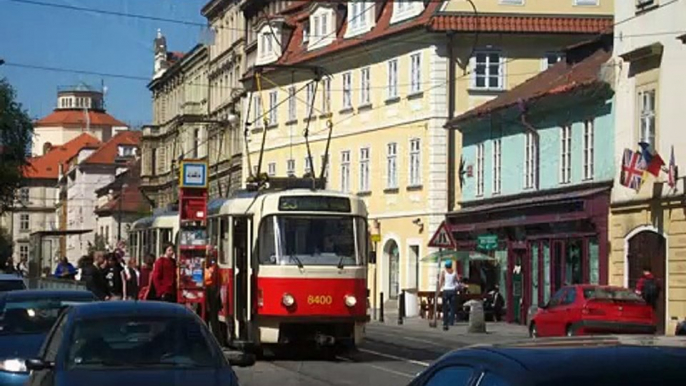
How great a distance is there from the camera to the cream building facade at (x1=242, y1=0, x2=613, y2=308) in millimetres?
54375

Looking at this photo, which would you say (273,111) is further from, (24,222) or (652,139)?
(24,222)

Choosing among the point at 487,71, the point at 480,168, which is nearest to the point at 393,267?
the point at 480,168

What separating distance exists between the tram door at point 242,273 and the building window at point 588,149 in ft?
53.9

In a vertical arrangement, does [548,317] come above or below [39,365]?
below

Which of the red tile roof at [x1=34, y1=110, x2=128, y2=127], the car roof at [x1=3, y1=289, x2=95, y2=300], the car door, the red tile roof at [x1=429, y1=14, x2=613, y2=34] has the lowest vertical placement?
the car door

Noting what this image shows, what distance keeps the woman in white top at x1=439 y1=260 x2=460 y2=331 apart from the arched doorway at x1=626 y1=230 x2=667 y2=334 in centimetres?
520

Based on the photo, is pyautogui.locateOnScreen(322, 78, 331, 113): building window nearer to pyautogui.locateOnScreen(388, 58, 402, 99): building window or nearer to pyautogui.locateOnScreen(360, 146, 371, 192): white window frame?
pyautogui.locateOnScreen(360, 146, 371, 192): white window frame

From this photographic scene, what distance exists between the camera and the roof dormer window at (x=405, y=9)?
5537cm

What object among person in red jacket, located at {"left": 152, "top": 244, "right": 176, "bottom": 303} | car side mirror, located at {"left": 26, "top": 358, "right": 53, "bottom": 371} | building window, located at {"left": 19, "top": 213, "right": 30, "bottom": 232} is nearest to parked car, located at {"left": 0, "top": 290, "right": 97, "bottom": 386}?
car side mirror, located at {"left": 26, "top": 358, "right": 53, "bottom": 371}

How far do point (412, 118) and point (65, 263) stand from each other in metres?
17.3

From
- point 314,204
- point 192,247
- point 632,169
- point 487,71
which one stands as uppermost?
point 487,71

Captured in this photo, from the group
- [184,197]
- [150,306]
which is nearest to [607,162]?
[184,197]

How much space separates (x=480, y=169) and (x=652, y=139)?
1392 cm

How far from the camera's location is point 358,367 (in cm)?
2569
